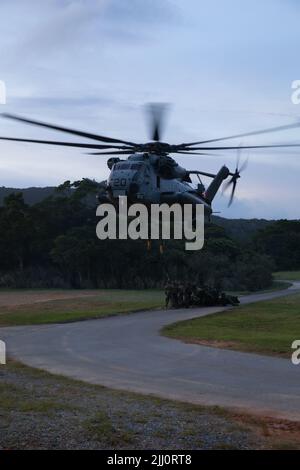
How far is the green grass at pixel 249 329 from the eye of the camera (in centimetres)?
2239

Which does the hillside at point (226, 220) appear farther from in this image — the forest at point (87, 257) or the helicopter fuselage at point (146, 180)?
the helicopter fuselage at point (146, 180)

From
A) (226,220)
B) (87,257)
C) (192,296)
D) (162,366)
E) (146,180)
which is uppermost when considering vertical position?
(226,220)

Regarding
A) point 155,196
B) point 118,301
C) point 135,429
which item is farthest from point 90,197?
point 135,429

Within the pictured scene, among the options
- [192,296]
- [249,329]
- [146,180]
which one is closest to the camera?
[146,180]

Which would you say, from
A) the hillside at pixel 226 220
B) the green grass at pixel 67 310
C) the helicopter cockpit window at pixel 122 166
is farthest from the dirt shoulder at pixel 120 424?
the hillside at pixel 226 220

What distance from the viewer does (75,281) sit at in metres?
68.9

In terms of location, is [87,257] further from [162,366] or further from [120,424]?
[120,424]

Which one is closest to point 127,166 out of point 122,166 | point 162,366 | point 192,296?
point 122,166

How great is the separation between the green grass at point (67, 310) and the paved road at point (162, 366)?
513cm

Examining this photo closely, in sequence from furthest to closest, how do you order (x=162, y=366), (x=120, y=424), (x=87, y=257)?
(x=87, y=257)
(x=162, y=366)
(x=120, y=424)

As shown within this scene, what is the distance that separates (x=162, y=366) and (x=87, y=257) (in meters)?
47.1

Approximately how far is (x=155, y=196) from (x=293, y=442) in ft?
56.6

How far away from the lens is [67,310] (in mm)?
39250
